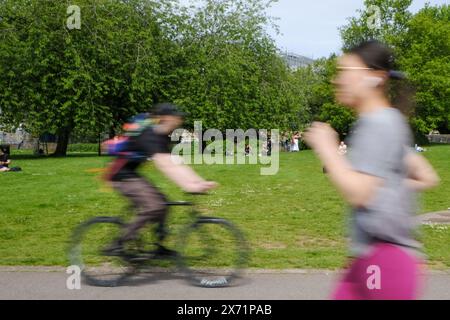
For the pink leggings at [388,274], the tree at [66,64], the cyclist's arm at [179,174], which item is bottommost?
the pink leggings at [388,274]

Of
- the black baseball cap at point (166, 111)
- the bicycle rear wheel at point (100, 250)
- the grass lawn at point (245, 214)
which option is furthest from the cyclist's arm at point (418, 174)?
the bicycle rear wheel at point (100, 250)

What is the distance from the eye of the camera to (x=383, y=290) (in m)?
2.48

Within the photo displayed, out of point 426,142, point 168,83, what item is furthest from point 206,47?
point 426,142

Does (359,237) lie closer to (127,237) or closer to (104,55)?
(127,237)

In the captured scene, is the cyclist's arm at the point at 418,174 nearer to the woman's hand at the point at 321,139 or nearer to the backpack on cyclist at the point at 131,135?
the woman's hand at the point at 321,139

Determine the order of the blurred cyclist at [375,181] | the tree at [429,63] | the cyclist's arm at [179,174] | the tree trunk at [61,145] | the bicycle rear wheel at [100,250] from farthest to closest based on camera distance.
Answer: the tree at [429,63] → the tree trunk at [61,145] → the bicycle rear wheel at [100,250] → the cyclist's arm at [179,174] → the blurred cyclist at [375,181]

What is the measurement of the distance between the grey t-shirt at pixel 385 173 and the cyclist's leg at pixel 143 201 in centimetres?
315

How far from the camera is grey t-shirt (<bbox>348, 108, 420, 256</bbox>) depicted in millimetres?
2418

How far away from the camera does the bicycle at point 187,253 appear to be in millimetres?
5477

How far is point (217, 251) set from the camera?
18.6 ft

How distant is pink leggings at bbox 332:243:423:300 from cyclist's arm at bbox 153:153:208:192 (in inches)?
102

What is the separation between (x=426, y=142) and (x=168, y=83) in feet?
92.7

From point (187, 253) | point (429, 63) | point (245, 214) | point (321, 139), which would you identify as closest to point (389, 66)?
point (321, 139)

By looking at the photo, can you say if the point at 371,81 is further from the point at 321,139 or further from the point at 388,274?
the point at 388,274
